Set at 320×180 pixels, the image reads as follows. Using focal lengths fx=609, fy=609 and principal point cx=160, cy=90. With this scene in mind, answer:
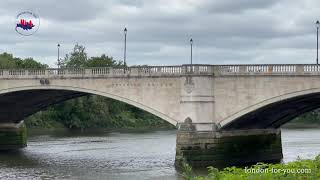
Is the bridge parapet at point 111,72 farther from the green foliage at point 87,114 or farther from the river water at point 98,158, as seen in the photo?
the green foliage at point 87,114

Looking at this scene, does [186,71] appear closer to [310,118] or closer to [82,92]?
[82,92]

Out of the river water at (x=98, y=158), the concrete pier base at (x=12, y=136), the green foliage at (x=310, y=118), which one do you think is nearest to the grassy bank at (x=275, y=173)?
the river water at (x=98, y=158)

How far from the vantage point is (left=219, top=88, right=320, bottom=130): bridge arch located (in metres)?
37.1

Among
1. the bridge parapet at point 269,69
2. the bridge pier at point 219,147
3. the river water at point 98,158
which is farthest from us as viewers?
the bridge pier at point 219,147

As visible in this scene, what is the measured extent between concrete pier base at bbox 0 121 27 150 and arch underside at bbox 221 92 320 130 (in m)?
22.1

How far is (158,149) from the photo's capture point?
51.9 m

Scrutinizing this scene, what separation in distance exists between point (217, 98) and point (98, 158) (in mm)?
11080

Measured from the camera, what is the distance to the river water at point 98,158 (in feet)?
119

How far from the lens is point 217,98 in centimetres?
3947

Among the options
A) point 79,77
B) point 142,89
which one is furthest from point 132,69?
point 79,77

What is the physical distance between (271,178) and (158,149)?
39.1 m

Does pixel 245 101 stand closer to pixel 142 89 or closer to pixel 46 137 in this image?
pixel 142 89

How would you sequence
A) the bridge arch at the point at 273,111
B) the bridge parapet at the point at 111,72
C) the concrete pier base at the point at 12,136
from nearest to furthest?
the bridge arch at the point at 273,111, the bridge parapet at the point at 111,72, the concrete pier base at the point at 12,136

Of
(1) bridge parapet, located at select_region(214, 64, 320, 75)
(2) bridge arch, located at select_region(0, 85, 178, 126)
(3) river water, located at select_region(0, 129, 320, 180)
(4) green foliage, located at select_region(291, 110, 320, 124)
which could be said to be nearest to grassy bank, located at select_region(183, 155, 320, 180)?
(3) river water, located at select_region(0, 129, 320, 180)
